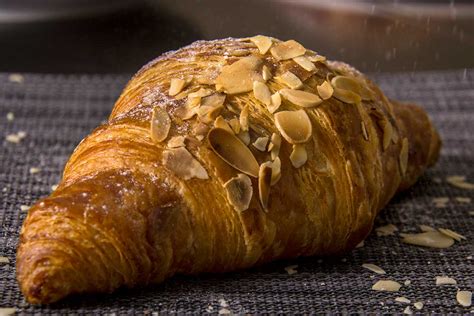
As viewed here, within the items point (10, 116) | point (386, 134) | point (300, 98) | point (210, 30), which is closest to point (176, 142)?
point (300, 98)

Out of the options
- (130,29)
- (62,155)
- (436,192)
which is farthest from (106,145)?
(130,29)

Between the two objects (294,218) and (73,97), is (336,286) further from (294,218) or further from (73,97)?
(73,97)

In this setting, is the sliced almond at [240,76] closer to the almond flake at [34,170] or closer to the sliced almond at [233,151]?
the sliced almond at [233,151]

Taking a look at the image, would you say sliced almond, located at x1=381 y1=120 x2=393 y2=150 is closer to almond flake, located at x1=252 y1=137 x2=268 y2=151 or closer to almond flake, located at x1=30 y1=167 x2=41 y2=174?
almond flake, located at x1=252 y1=137 x2=268 y2=151

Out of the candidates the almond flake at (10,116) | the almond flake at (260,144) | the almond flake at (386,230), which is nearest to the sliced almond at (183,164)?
the almond flake at (260,144)

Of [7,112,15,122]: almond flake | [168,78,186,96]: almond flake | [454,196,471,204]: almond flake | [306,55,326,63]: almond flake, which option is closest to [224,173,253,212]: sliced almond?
[168,78,186,96]: almond flake

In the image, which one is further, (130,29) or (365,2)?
(365,2)
